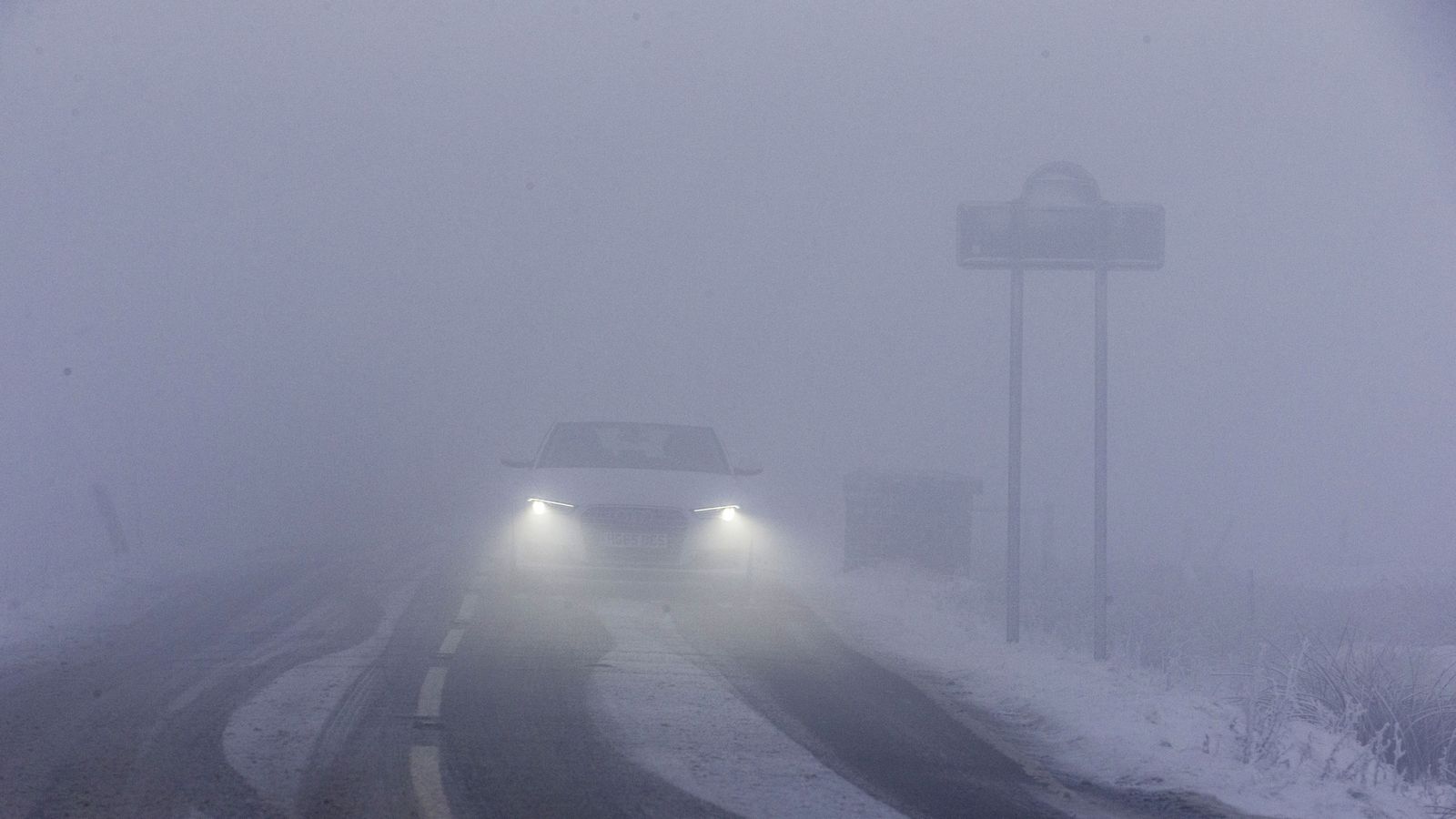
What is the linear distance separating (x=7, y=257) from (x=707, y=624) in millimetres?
55429

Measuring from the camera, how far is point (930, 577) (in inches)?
584

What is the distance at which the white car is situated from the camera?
1195cm

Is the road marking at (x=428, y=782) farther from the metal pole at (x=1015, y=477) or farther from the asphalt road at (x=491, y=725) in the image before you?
the metal pole at (x=1015, y=477)

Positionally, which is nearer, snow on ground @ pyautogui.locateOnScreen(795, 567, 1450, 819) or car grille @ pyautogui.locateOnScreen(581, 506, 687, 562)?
snow on ground @ pyautogui.locateOnScreen(795, 567, 1450, 819)

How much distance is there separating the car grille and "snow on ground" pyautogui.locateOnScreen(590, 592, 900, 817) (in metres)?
2.06

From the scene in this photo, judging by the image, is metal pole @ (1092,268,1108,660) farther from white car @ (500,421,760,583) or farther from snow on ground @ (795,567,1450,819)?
white car @ (500,421,760,583)

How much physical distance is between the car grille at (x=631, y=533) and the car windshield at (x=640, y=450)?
4.03 ft

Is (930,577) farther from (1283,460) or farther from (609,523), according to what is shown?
(1283,460)

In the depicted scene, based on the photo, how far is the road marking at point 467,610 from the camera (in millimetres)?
11273

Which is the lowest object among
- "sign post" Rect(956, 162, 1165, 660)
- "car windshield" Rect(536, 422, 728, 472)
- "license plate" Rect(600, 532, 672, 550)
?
"license plate" Rect(600, 532, 672, 550)

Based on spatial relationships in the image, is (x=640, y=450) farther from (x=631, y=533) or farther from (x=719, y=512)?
(x=631, y=533)

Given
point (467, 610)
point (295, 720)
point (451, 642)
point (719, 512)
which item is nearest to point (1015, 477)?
point (719, 512)

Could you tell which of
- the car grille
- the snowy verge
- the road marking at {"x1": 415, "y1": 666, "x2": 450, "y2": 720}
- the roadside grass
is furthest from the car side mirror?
the snowy verge

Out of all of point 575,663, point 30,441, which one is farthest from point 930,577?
point 30,441
